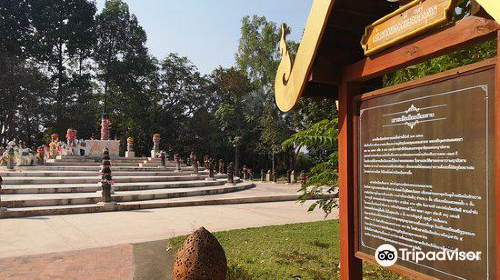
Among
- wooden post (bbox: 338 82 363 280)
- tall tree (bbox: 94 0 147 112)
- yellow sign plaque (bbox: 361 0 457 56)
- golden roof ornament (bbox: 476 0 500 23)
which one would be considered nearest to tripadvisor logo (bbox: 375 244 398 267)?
wooden post (bbox: 338 82 363 280)

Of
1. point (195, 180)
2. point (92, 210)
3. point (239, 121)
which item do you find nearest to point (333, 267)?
point (92, 210)

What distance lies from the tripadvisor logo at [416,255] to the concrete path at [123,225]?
516 centimetres

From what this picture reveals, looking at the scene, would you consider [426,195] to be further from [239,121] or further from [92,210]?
[239,121]

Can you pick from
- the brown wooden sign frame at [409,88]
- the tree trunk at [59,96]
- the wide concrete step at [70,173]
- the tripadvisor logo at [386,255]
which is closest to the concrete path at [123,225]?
the brown wooden sign frame at [409,88]

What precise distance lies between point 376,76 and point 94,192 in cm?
1278

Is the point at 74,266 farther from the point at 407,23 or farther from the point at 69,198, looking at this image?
the point at 69,198

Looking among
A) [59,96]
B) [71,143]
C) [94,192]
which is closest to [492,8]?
[94,192]

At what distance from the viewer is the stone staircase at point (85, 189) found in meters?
10.4

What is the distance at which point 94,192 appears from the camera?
13.4m

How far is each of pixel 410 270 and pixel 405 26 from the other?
63.4 inches

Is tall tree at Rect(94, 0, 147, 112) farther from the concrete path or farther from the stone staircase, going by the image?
the concrete path

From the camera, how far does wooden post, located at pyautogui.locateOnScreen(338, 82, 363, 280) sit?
2930mm

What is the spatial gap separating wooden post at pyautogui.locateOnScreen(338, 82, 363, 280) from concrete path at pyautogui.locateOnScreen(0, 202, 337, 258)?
15.7ft

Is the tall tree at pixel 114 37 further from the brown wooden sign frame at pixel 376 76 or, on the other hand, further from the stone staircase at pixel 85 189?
the brown wooden sign frame at pixel 376 76
